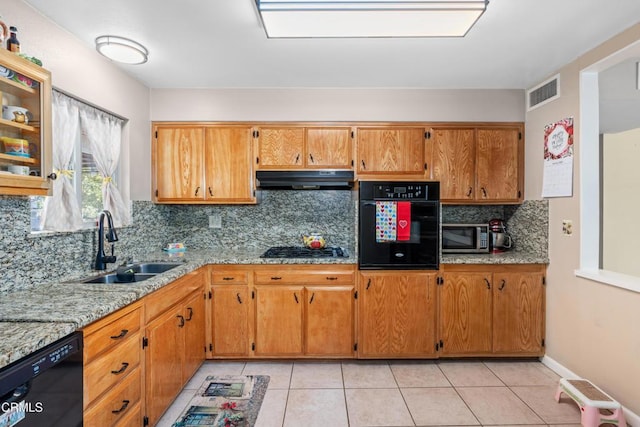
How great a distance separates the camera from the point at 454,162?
2.93 m

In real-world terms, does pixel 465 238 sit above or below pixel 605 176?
below

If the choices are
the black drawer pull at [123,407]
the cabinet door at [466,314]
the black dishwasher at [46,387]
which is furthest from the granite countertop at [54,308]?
the cabinet door at [466,314]

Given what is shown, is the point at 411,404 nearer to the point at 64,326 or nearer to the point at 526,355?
the point at 526,355

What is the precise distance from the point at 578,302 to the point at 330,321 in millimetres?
1877

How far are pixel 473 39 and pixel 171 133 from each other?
2.59 meters

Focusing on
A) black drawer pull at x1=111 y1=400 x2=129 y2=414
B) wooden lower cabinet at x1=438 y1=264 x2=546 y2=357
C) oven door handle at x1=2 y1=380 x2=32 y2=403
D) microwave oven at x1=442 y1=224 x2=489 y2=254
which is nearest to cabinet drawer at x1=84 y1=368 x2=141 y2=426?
black drawer pull at x1=111 y1=400 x2=129 y2=414

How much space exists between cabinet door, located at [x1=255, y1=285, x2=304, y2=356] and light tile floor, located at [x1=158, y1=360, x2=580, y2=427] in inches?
6.8

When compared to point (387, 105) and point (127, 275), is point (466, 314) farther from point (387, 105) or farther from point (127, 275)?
point (127, 275)

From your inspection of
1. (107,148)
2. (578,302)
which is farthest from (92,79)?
(578,302)

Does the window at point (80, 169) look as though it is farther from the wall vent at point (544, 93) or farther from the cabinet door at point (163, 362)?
the wall vent at point (544, 93)

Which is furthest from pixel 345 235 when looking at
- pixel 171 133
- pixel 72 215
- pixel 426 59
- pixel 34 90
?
pixel 34 90

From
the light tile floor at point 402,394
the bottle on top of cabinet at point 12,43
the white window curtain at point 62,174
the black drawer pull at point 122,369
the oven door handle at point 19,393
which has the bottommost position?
the light tile floor at point 402,394

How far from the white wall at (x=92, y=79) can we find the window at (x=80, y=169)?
0.09 metres

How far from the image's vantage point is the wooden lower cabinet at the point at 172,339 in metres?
1.81
